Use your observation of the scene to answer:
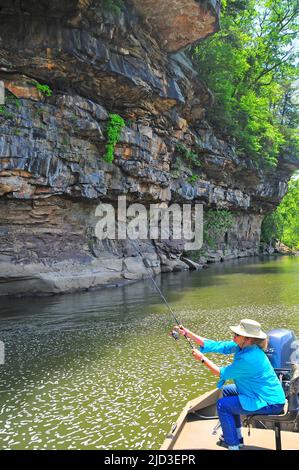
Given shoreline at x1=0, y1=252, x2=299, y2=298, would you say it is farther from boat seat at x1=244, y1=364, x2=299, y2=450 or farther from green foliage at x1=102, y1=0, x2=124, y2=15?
green foliage at x1=102, y1=0, x2=124, y2=15

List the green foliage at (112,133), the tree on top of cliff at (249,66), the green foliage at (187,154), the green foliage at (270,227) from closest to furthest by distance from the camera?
the green foliage at (112,133), the green foliage at (187,154), the tree on top of cliff at (249,66), the green foliage at (270,227)

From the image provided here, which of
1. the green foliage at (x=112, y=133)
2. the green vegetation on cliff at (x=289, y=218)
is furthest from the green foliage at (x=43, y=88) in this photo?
the green vegetation on cliff at (x=289, y=218)

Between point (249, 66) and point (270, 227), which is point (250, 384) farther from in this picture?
point (270, 227)

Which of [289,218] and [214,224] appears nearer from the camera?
[214,224]

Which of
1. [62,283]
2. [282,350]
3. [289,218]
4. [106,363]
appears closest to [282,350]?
[282,350]

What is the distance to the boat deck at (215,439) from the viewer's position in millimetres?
4691

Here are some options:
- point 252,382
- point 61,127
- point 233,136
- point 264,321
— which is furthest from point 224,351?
point 233,136

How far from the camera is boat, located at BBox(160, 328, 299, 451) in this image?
14.9 ft

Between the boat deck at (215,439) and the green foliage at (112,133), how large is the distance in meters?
19.2

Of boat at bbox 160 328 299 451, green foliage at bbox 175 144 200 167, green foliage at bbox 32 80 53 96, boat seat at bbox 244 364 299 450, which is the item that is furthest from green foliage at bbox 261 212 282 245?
boat seat at bbox 244 364 299 450

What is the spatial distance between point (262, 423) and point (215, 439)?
903 mm

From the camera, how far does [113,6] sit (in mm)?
18375

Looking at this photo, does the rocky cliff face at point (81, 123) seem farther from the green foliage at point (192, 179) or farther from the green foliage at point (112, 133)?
the green foliage at point (192, 179)

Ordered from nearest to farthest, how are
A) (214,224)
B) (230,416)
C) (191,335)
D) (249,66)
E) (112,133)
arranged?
(230,416)
(191,335)
(112,133)
(249,66)
(214,224)
